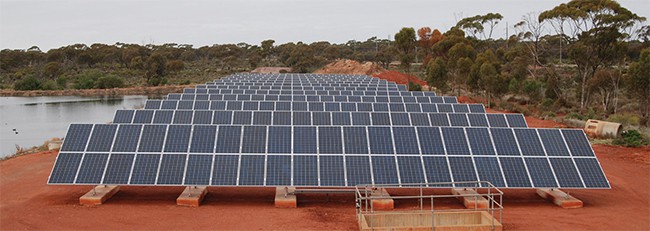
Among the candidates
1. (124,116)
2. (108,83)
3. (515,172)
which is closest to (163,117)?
(124,116)

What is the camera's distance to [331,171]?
1284 cm

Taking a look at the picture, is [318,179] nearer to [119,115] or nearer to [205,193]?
[205,193]

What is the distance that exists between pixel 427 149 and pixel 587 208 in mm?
3909

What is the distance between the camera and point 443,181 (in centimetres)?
1287

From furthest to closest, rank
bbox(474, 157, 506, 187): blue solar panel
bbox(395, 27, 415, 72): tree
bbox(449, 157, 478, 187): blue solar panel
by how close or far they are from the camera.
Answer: bbox(395, 27, 415, 72): tree → bbox(449, 157, 478, 187): blue solar panel → bbox(474, 157, 506, 187): blue solar panel

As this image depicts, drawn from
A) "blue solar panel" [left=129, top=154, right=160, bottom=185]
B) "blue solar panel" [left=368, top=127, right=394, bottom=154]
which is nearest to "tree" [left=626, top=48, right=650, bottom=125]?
"blue solar panel" [left=368, top=127, right=394, bottom=154]

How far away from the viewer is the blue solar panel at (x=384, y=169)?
12.7 m

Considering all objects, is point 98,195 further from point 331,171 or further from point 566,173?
point 566,173

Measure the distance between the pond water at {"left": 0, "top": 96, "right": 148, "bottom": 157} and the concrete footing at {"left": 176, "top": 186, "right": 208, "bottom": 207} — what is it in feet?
47.1

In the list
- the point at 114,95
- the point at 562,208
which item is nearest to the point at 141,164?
the point at 562,208

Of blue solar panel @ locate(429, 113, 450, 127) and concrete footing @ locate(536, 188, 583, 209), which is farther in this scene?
blue solar panel @ locate(429, 113, 450, 127)

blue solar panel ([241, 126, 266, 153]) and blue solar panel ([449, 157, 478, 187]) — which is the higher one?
blue solar panel ([241, 126, 266, 153])

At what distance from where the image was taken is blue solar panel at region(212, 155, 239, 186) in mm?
12492

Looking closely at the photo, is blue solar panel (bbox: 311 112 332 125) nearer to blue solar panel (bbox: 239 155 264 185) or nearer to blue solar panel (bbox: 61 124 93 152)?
blue solar panel (bbox: 239 155 264 185)
